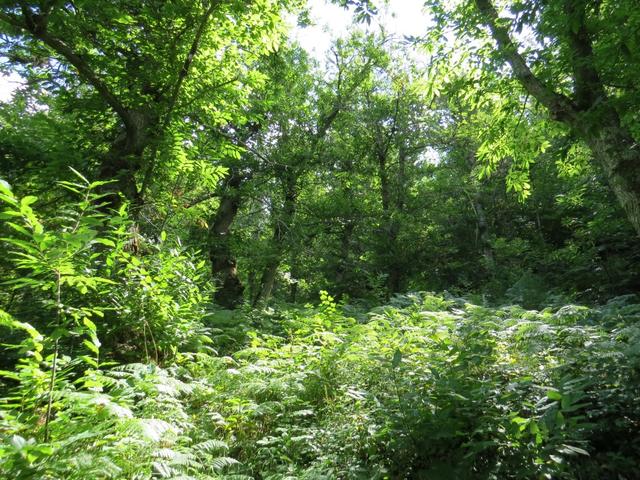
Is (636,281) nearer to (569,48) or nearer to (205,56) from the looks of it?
(569,48)

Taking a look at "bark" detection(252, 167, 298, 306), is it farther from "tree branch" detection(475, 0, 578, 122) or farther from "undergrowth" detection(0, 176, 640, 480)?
"tree branch" detection(475, 0, 578, 122)

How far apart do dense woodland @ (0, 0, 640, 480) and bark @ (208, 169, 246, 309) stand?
0.09 m

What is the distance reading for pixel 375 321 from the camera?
649cm

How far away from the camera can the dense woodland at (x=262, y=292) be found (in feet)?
8.35

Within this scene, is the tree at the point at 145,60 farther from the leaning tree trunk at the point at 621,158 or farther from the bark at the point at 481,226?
the bark at the point at 481,226

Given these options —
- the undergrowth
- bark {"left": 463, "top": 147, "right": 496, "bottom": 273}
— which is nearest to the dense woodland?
the undergrowth

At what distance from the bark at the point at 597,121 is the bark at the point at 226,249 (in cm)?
798

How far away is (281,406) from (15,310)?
3.23 meters

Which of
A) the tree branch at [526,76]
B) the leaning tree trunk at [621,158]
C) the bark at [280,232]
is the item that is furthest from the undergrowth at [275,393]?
the bark at [280,232]

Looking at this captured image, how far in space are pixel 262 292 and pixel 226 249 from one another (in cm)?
171

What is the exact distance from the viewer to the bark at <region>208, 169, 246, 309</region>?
36.6 ft

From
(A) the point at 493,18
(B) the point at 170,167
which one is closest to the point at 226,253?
(B) the point at 170,167

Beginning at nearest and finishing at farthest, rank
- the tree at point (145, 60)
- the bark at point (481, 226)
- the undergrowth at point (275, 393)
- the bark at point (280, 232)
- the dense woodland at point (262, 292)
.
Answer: the undergrowth at point (275, 393)
the dense woodland at point (262, 292)
the tree at point (145, 60)
the bark at point (280, 232)
the bark at point (481, 226)

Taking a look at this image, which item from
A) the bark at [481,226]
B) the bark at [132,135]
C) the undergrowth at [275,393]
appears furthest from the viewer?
the bark at [481,226]
